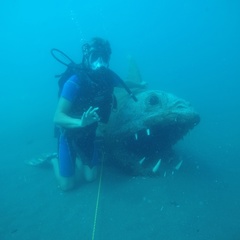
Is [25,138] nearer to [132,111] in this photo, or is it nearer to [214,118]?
[132,111]

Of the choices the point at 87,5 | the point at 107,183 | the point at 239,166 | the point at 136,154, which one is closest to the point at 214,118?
the point at 239,166

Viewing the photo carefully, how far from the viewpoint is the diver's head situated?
16.3 feet

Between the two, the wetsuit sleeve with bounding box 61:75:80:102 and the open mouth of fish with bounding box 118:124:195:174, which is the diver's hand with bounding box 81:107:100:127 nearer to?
the wetsuit sleeve with bounding box 61:75:80:102

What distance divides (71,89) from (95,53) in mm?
826

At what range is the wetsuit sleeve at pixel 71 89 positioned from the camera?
4.79 meters

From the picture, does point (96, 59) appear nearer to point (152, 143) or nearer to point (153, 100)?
point (153, 100)

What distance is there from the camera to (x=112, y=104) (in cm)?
525

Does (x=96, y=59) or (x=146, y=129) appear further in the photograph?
(x=146, y=129)

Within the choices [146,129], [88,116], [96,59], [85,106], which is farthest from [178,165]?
[96,59]

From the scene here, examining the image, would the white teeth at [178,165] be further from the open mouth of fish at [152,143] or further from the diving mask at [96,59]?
the diving mask at [96,59]

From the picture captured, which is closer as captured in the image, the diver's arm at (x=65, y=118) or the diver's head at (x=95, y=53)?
the diver's arm at (x=65, y=118)

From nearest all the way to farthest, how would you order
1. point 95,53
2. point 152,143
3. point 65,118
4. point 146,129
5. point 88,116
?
point 88,116 → point 65,118 → point 95,53 → point 146,129 → point 152,143

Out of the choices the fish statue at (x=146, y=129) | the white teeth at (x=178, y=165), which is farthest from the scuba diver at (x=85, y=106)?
the white teeth at (x=178, y=165)

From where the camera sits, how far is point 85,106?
198 inches
